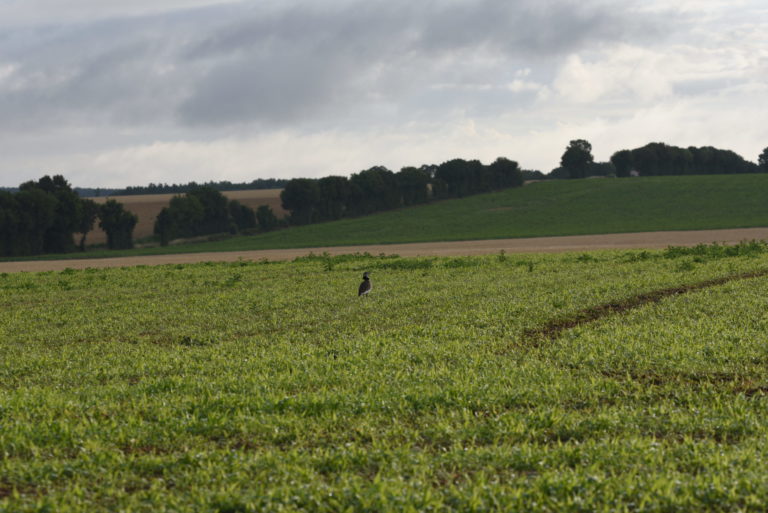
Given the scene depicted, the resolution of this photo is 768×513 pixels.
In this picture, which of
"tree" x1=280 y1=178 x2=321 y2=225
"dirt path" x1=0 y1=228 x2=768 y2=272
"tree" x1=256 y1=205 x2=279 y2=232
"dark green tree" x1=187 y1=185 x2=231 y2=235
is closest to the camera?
"dirt path" x1=0 y1=228 x2=768 y2=272

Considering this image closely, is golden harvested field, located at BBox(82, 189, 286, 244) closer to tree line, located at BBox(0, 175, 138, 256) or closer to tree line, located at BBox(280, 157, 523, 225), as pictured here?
tree line, located at BBox(0, 175, 138, 256)

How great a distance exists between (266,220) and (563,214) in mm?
45403

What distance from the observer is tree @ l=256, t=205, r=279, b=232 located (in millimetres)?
115331

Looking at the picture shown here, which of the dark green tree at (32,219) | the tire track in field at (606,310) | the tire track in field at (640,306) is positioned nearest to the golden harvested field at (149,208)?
the dark green tree at (32,219)

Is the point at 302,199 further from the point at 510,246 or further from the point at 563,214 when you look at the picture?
the point at 510,246

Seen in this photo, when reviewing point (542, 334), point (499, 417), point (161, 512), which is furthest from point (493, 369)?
point (161, 512)

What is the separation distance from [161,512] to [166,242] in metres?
103

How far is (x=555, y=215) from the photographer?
348 ft

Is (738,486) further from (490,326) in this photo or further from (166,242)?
(166,242)

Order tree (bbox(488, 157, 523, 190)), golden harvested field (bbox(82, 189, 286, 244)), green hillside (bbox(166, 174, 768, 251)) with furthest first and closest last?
tree (bbox(488, 157, 523, 190)), golden harvested field (bbox(82, 189, 286, 244)), green hillside (bbox(166, 174, 768, 251))

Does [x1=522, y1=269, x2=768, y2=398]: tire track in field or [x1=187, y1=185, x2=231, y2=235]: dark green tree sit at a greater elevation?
[x1=187, y1=185, x2=231, y2=235]: dark green tree

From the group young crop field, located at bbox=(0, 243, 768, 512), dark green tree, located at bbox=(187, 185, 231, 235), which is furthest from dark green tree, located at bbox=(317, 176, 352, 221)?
young crop field, located at bbox=(0, 243, 768, 512)

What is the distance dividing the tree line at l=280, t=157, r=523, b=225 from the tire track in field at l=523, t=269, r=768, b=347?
97.2 metres

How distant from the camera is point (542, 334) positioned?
53.9 ft
